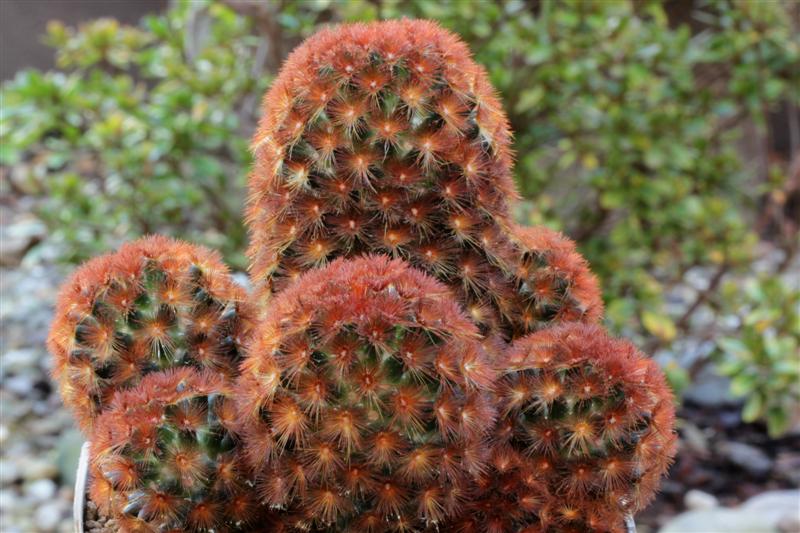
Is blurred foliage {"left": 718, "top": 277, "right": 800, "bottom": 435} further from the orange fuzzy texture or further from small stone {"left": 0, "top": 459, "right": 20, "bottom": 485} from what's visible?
small stone {"left": 0, "top": 459, "right": 20, "bottom": 485}

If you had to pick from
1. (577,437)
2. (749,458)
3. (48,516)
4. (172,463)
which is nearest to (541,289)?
(577,437)

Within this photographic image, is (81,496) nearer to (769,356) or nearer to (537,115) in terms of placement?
(769,356)

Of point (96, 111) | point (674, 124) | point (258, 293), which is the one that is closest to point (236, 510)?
point (258, 293)

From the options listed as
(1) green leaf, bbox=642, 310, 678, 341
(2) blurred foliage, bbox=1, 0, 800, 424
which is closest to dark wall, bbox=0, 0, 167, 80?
(2) blurred foliage, bbox=1, 0, 800, 424

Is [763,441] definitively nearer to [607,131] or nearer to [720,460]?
[720,460]

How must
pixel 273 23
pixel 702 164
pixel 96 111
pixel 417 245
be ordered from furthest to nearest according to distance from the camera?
pixel 702 164 < pixel 96 111 < pixel 273 23 < pixel 417 245
